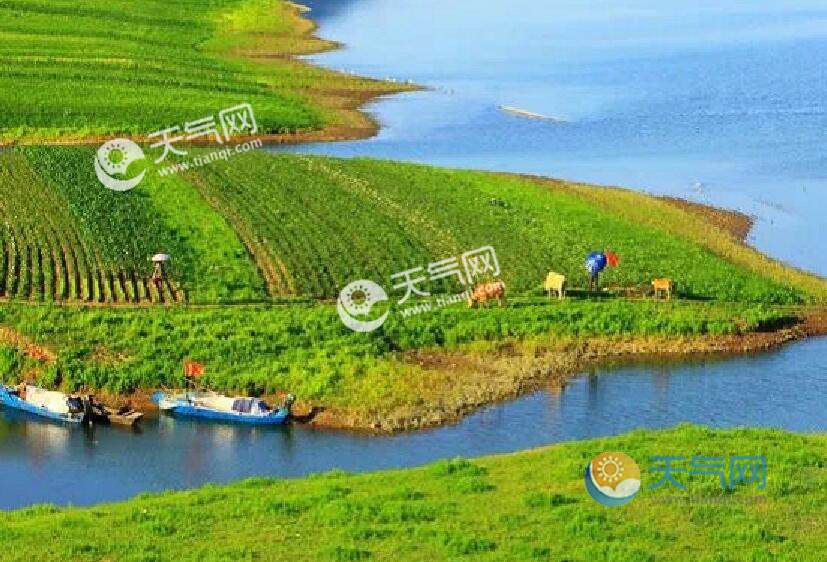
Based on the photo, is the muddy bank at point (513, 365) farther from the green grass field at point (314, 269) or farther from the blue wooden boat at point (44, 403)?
the blue wooden boat at point (44, 403)

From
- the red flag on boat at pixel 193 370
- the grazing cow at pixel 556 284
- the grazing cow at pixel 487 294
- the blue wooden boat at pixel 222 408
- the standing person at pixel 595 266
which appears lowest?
the blue wooden boat at pixel 222 408

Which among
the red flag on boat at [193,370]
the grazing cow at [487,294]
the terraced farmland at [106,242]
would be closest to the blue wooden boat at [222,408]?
the red flag on boat at [193,370]

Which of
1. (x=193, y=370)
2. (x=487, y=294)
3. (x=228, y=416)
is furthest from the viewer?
(x=487, y=294)

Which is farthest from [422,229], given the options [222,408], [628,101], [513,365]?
[628,101]

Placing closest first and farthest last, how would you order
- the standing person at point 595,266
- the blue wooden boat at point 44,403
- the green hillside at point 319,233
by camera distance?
the blue wooden boat at point 44,403
the standing person at point 595,266
the green hillside at point 319,233

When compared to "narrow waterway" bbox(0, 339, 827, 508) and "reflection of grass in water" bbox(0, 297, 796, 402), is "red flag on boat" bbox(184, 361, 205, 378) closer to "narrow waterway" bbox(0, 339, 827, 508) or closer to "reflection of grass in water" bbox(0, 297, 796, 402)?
"reflection of grass in water" bbox(0, 297, 796, 402)

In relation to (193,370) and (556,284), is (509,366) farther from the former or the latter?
(193,370)

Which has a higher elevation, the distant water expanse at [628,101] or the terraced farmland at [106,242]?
the distant water expanse at [628,101]
